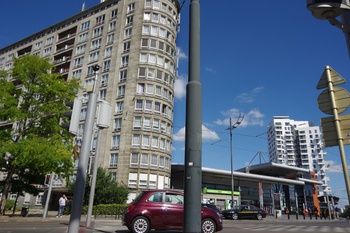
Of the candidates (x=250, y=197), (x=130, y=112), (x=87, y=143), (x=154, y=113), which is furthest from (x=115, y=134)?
(x=87, y=143)

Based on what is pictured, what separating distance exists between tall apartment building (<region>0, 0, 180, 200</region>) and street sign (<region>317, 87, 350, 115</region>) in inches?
1475

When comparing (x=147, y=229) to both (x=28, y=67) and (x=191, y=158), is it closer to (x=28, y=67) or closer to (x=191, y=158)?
(x=191, y=158)

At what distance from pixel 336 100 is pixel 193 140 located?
1.96 meters

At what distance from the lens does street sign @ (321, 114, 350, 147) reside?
3467mm

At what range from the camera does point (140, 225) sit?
32.4 feet

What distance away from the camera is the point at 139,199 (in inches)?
404

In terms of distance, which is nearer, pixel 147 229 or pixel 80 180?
pixel 80 180

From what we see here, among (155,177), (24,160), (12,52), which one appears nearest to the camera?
(24,160)

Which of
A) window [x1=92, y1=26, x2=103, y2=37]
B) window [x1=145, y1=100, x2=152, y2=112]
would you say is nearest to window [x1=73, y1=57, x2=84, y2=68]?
window [x1=92, y1=26, x2=103, y2=37]

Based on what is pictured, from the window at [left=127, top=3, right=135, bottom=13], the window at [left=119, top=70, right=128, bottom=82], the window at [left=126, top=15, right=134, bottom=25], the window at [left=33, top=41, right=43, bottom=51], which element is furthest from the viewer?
the window at [left=33, top=41, right=43, bottom=51]

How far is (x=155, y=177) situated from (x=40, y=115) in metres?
21.9

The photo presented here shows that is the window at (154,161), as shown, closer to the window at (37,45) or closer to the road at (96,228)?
the road at (96,228)

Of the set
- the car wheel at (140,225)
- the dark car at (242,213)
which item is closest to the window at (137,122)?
the dark car at (242,213)

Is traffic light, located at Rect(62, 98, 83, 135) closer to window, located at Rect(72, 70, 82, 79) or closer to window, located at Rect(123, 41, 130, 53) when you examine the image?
window, located at Rect(123, 41, 130, 53)
